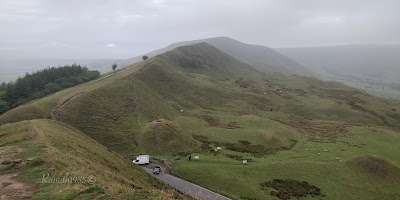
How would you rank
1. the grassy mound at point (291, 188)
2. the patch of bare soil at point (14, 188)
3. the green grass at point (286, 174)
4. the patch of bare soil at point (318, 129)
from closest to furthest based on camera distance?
the patch of bare soil at point (14, 188) < the grassy mound at point (291, 188) < the green grass at point (286, 174) < the patch of bare soil at point (318, 129)

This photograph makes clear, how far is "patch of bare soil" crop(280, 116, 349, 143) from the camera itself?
76625 millimetres

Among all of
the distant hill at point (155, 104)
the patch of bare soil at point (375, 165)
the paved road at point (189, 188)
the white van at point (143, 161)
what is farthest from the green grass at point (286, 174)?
the distant hill at point (155, 104)

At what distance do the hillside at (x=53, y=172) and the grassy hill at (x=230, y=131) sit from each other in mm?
21408

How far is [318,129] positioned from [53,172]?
91957mm

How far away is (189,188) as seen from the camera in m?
40.8

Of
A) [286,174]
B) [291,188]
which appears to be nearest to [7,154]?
[291,188]

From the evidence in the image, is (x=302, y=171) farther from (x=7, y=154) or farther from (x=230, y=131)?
(x=7, y=154)

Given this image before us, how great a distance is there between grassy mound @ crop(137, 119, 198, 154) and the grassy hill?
0.90 feet

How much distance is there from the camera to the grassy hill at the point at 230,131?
44.1m

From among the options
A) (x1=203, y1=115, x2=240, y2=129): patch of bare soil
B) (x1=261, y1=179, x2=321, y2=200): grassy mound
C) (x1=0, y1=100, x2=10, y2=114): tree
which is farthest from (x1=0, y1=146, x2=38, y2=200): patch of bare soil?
(x1=0, y1=100, x2=10, y2=114): tree

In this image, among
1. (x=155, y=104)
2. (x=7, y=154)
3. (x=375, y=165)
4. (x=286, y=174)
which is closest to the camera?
(x=7, y=154)

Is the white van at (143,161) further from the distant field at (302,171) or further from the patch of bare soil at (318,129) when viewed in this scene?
the patch of bare soil at (318,129)

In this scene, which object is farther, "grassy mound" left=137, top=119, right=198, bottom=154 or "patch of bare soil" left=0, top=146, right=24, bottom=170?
"grassy mound" left=137, top=119, right=198, bottom=154

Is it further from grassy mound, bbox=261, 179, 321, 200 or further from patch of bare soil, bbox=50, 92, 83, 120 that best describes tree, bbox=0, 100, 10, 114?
grassy mound, bbox=261, 179, 321, 200
